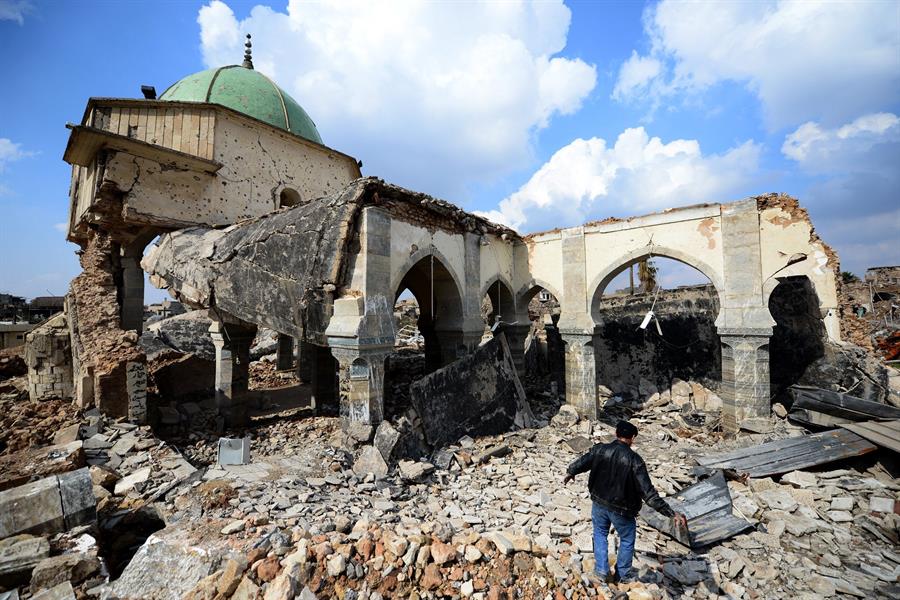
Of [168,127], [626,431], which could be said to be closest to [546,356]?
[626,431]

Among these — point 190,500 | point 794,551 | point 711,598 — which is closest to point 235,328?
point 190,500

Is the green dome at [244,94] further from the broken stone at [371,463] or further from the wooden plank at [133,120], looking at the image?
the broken stone at [371,463]

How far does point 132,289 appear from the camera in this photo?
1083cm

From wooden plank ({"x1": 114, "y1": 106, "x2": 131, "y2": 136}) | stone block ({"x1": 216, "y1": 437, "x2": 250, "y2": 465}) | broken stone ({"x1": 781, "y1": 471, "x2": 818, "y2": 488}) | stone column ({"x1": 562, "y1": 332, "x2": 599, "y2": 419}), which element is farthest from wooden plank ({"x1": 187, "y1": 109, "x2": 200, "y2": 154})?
broken stone ({"x1": 781, "y1": 471, "x2": 818, "y2": 488})

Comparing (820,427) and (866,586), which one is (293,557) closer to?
(866,586)

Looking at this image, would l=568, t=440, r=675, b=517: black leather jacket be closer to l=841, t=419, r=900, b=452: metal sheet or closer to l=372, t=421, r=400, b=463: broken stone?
l=372, t=421, r=400, b=463: broken stone

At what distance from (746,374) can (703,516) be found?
4.38 m

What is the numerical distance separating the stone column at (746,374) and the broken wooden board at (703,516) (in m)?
3.13

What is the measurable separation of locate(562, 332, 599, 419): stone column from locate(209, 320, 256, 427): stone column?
832cm

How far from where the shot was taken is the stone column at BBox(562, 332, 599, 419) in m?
10.1

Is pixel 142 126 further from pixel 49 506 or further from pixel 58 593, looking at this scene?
pixel 58 593

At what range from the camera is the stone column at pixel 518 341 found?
11.5 m

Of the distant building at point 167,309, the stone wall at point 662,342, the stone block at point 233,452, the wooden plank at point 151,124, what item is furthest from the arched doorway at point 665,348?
the distant building at point 167,309

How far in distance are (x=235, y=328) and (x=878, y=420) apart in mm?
13609
